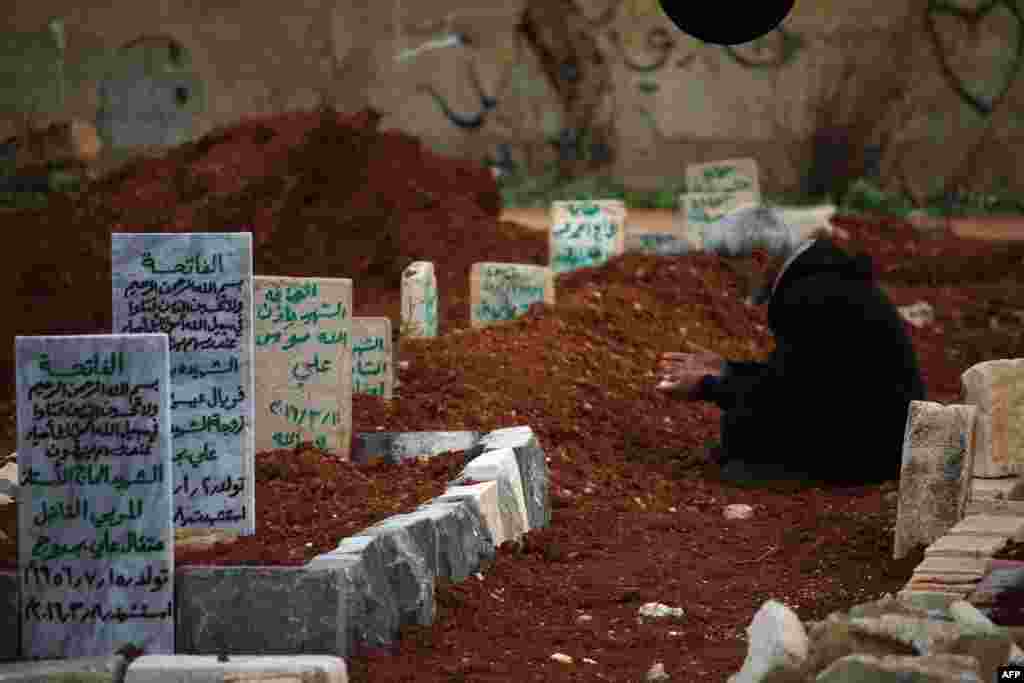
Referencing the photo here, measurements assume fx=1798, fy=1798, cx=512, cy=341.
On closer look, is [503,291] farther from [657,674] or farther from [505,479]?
[657,674]

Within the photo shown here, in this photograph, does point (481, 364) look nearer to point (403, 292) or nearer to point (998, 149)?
point (403, 292)

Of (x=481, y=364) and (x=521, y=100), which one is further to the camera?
(x=521, y=100)

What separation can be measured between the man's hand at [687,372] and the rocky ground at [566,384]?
0.37 metres

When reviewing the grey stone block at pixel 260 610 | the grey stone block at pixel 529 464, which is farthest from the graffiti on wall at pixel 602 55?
the grey stone block at pixel 260 610

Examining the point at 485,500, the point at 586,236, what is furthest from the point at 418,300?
the point at 485,500

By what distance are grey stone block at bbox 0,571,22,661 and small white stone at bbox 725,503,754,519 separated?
3338 millimetres

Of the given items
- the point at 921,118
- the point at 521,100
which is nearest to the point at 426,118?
the point at 521,100

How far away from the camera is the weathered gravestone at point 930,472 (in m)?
6.26

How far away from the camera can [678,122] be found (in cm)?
2253

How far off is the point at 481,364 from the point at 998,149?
14.2 m

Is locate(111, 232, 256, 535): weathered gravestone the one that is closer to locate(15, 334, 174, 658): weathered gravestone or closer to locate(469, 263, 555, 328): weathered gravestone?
locate(15, 334, 174, 658): weathered gravestone

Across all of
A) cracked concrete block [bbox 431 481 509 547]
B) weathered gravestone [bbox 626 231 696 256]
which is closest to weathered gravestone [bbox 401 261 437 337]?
cracked concrete block [bbox 431 481 509 547]

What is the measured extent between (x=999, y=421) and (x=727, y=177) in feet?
26.0

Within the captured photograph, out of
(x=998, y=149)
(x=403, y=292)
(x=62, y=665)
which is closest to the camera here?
(x=62, y=665)
